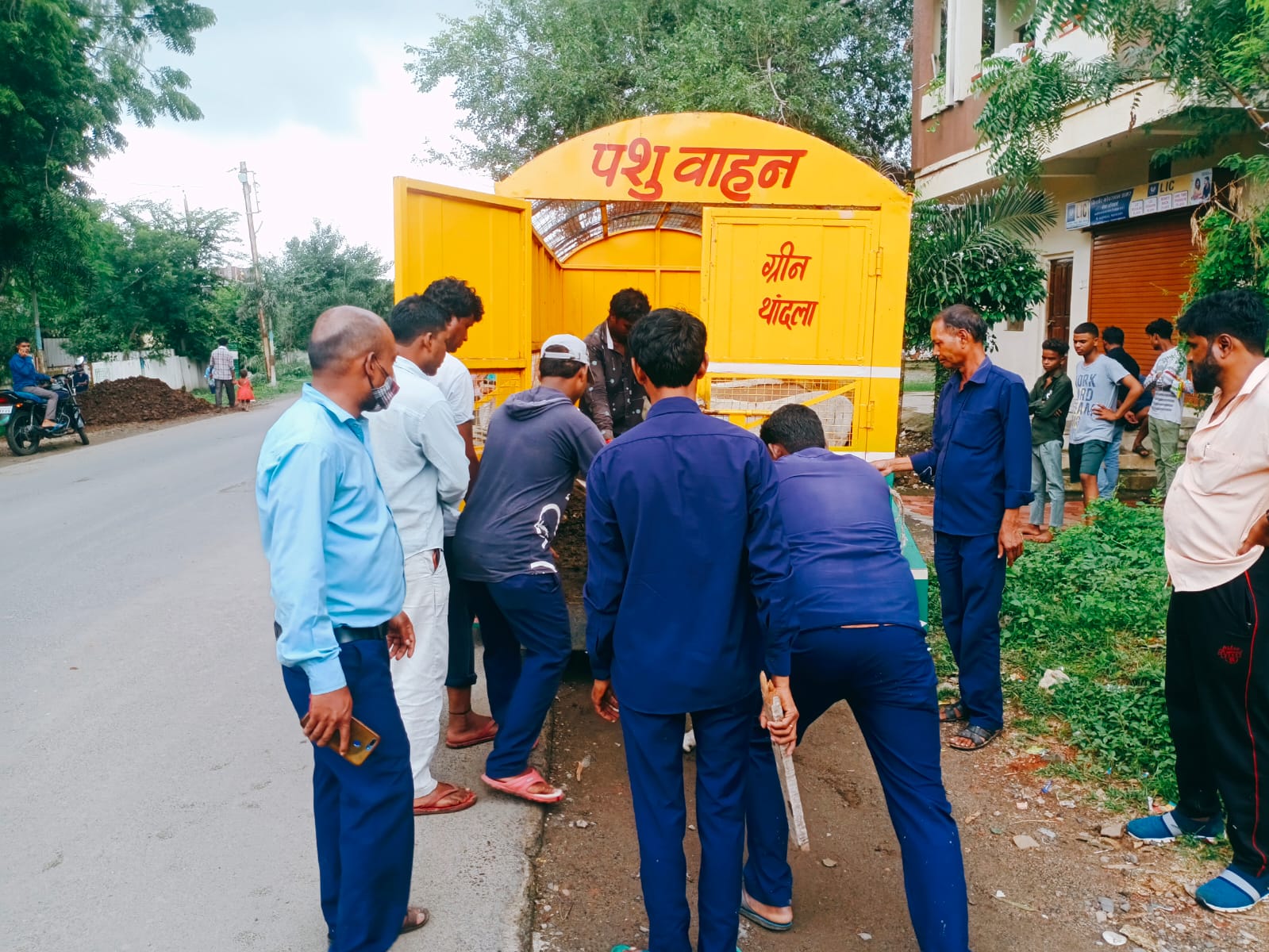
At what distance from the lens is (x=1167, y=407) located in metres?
7.91

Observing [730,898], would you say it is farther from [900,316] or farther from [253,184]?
[253,184]

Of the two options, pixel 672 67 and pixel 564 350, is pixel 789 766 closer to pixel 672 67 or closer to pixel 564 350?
pixel 564 350

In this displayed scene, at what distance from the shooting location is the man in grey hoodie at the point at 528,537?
12.3 ft

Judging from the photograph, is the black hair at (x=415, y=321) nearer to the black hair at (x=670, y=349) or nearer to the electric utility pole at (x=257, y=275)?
the black hair at (x=670, y=349)

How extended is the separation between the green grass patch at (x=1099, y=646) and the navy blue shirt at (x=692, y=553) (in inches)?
90.8

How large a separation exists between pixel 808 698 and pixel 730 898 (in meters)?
0.63

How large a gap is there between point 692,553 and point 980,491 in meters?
2.26

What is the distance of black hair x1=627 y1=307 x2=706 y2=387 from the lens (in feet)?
8.75

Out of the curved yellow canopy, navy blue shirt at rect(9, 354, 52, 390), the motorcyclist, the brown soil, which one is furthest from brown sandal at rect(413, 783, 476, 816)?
navy blue shirt at rect(9, 354, 52, 390)

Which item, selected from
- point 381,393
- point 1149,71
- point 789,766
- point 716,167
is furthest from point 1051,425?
point 381,393

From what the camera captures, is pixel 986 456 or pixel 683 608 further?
pixel 986 456

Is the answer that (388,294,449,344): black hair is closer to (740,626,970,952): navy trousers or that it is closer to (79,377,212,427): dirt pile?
(740,626,970,952): navy trousers

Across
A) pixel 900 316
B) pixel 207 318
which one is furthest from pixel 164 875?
pixel 207 318

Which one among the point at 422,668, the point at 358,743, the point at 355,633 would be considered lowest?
the point at 422,668
